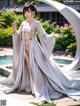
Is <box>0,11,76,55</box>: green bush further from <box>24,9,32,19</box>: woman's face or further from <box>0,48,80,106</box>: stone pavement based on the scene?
<box>0,48,80,106</box>: stone pavement

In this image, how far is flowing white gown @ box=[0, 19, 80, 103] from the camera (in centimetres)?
816

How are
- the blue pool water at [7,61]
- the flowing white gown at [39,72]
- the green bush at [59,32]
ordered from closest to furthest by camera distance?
the flowing white gown at [39,72]
the blue pool water at [7,61]
the green bush at [59,32]

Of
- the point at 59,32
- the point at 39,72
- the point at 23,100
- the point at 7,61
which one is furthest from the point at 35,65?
the point at 59,32

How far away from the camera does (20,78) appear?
8.48 m

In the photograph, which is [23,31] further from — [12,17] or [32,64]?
[12,17]

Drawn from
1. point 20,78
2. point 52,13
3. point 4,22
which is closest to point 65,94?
point 20,78

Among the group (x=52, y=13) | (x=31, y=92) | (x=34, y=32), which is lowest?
(x=52, y=13)

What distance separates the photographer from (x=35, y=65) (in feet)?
27.1

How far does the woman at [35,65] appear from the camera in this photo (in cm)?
820

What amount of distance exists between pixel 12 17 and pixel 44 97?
16131mm

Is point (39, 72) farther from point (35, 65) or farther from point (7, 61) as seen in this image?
point (7, 61)

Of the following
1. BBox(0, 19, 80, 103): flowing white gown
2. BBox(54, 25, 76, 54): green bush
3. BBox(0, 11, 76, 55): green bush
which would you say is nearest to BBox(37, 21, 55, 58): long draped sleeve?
BBox(0, 19, 80, 103): flowing white gown

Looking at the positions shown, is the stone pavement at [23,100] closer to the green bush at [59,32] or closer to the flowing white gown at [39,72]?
the flowing white gown at [39,72]

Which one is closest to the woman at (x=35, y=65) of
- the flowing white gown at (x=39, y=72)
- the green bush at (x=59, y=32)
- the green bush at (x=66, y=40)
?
the flowing white gown at (x=39, y=72)
